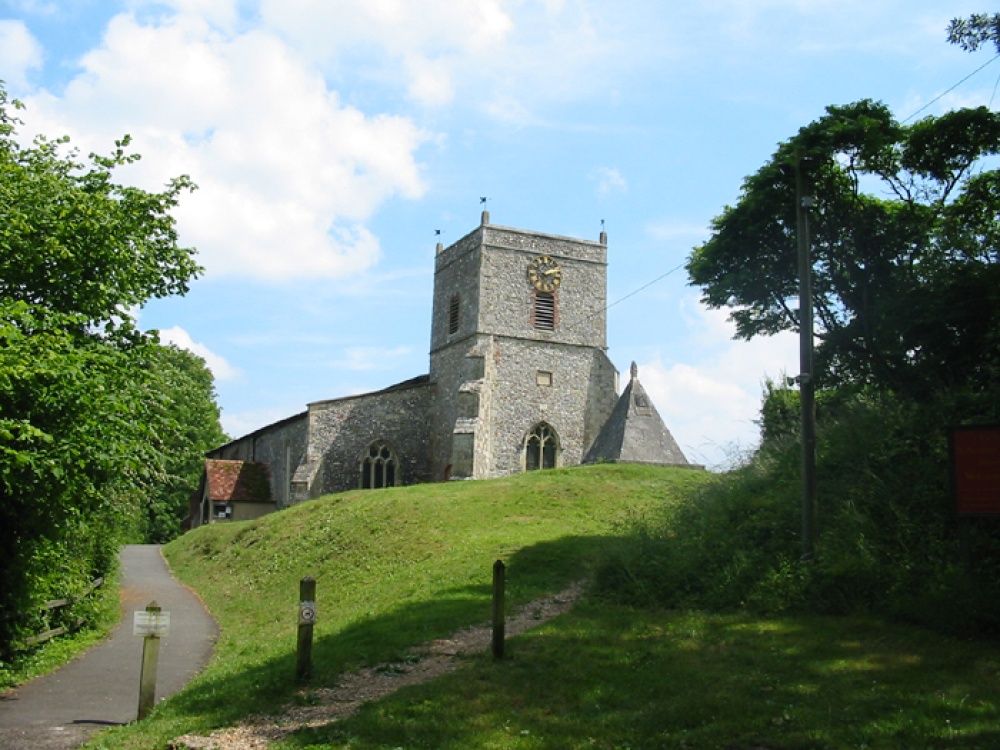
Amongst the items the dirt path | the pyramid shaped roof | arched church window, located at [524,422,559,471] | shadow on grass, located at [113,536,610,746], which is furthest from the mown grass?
arched church window, located at [524,422,559,471]

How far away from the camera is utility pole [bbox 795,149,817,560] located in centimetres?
1328

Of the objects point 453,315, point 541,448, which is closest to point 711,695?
point 541,448

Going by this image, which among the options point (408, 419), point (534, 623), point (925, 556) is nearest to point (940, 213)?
point (925, 556)

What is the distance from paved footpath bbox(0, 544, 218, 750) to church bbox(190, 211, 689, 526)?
63.3 ft

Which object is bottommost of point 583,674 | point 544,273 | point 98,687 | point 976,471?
point 98,687

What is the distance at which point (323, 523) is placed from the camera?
25.8 m

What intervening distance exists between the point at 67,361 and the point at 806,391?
10.1 m

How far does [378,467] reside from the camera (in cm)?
4003

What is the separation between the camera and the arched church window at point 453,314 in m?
41.5

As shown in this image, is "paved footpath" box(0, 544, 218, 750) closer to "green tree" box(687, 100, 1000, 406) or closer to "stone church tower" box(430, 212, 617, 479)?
"green tree" box(687, 100, 1000, 406)

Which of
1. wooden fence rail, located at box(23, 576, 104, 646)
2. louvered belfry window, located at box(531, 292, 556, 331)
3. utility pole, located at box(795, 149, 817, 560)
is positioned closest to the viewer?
wooden fence rail, located at box(23, 576, 104, 646)

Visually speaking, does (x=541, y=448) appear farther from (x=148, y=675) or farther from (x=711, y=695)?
(x=711, y=695)

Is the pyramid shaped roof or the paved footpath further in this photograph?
the pyramid shaped roof

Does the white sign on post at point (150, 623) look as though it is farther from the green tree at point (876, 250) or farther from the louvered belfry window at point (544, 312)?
the louvered belfry window at point (544, 312)
